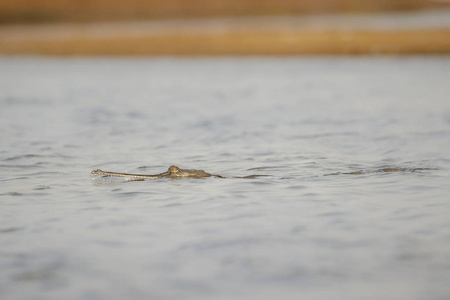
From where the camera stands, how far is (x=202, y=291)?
4.41 metres

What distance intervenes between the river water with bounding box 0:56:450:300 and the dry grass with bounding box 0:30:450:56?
1307 centimetres

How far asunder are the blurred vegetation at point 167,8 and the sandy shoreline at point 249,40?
213 inches

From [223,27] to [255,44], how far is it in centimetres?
658

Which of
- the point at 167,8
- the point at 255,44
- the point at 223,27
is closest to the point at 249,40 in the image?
the point at 255,44

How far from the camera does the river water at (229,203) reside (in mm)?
4621

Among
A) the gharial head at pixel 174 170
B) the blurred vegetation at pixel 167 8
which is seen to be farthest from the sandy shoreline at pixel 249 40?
the gharial head at pixel 174 170

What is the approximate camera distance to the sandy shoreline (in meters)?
28.9

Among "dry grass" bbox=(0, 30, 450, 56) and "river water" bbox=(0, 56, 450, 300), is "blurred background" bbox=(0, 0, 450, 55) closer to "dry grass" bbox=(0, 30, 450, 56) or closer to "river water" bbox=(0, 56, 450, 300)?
"dry grass" bbox=(0, 30, 450, 56)

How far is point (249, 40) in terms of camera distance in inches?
1222

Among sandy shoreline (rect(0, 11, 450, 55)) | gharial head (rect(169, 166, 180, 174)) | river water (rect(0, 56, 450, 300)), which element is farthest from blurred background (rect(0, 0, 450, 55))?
gharial head (rect(169, 166, 180, 174))

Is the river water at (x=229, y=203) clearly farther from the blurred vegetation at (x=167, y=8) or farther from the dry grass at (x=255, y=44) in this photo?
the blurred vegetation at (x=167, y=8)

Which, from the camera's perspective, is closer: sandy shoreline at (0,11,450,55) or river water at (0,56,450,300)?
river water at (0,56,450,300)

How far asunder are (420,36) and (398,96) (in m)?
12.7

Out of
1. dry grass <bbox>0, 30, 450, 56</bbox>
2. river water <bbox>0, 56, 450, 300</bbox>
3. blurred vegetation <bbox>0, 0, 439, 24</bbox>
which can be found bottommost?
river water <bbox>0, 56, 450, 300</bbox>
